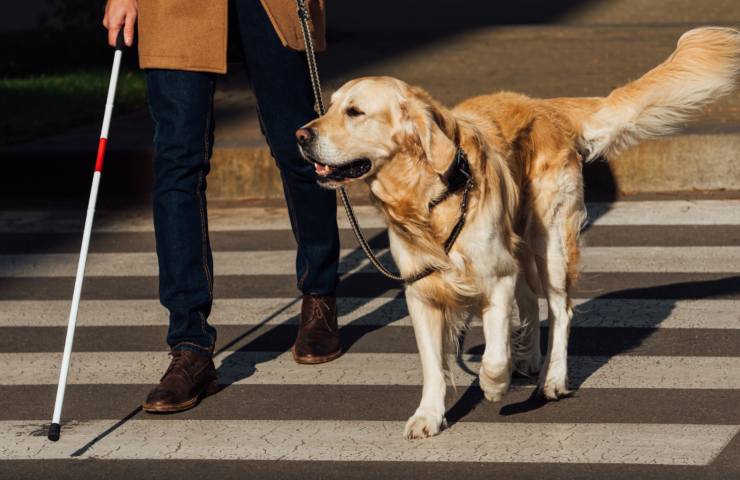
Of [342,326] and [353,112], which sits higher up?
[353,112]

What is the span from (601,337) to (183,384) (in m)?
1.78

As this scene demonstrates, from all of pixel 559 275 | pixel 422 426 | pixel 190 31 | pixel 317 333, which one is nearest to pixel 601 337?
pixel 559 275

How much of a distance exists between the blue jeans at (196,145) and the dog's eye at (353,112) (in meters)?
0.74

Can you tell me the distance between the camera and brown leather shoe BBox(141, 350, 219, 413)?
5.14 meters

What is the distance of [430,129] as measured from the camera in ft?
15.3

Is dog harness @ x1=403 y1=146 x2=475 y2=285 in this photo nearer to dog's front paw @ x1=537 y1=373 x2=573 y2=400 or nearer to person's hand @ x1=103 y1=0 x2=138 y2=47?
dog's front paw @ x1=537 y1=373 x2=573 y2=400

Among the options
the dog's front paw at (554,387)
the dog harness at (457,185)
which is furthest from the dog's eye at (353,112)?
the dog's front paw at (554,387)

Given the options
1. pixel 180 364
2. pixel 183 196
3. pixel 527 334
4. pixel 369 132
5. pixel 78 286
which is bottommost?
pixel 527 334

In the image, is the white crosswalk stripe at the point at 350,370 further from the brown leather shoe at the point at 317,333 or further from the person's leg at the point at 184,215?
the person's leg at the point at 184,215

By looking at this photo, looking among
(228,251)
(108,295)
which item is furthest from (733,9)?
(108,295)

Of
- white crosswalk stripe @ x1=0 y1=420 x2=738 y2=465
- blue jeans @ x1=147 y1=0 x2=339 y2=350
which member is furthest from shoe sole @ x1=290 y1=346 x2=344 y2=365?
white crosswalk stripe @ x1=0 y1=420 x2=738 y2=465

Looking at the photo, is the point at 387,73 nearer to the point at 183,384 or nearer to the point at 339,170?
the point at 183,384

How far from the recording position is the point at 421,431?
4.77 metres

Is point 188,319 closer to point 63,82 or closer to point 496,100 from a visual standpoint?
point 496,100
